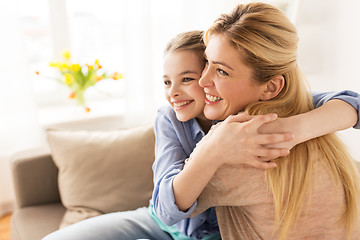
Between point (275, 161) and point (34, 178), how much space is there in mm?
1372

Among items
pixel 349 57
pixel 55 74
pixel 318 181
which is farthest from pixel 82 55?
pixel 318 181

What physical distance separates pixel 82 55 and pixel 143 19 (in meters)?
0.58

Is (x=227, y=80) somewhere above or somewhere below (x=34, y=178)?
above

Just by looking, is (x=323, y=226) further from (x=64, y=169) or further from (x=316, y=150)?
(x=64, y=169)

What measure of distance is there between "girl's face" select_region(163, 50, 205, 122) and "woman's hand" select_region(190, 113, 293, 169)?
30cm

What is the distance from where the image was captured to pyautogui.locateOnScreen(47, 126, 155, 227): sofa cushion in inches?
70.8

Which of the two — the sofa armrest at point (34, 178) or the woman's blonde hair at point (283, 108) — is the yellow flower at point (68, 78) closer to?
the sofa armrest at point (34, 178)

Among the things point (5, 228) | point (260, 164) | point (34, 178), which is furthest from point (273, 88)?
point (5, 228)

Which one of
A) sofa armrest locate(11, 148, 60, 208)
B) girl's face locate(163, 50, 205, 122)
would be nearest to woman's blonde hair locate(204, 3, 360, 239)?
girl's face locate(163, 50, 205, 122)

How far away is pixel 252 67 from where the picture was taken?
104cm

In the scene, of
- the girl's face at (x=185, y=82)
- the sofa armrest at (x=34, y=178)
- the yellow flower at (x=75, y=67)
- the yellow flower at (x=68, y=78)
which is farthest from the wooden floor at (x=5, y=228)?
the girl's face at (x=185, y=82)

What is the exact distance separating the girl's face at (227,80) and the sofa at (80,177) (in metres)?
0.83

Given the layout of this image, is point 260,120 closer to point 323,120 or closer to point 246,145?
point 246,145

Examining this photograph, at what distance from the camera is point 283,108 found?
1.10m
